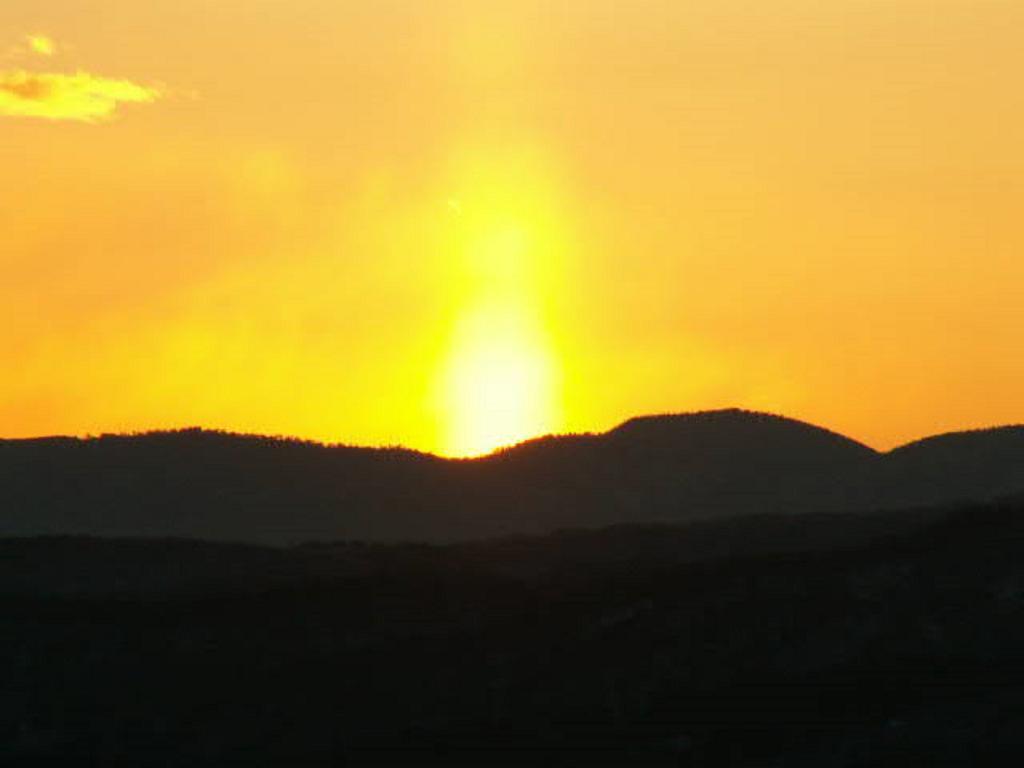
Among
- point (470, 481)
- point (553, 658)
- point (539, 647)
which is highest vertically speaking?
point (470, 481)

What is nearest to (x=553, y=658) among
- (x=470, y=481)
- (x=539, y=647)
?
(x=539, y=647)

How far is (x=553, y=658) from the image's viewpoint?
47000mm

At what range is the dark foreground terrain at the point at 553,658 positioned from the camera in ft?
139

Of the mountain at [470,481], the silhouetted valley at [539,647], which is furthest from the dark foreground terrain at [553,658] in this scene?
the mountain at [470,481]

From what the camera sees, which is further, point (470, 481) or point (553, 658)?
point (470, 481)

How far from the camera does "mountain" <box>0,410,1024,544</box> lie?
3275 inches

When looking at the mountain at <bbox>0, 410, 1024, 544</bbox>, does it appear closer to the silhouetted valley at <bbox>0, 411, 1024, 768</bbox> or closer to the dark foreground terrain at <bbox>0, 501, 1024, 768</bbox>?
the silhouetted valley at <bbox>0, 411, 1024, 768</bbox>

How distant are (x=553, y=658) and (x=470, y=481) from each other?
40.7m

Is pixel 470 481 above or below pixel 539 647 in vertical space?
above

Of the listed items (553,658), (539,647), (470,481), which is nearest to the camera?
(553,658)

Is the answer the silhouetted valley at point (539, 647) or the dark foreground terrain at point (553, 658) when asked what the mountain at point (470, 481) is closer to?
the silhouetted valley at point (539, 647)

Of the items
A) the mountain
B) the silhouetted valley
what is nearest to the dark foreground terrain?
the silhouetted valley

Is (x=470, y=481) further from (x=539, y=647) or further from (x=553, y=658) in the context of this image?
(x=553, y=658)

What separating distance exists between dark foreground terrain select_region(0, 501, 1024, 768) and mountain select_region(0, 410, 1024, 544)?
27.7 meters
